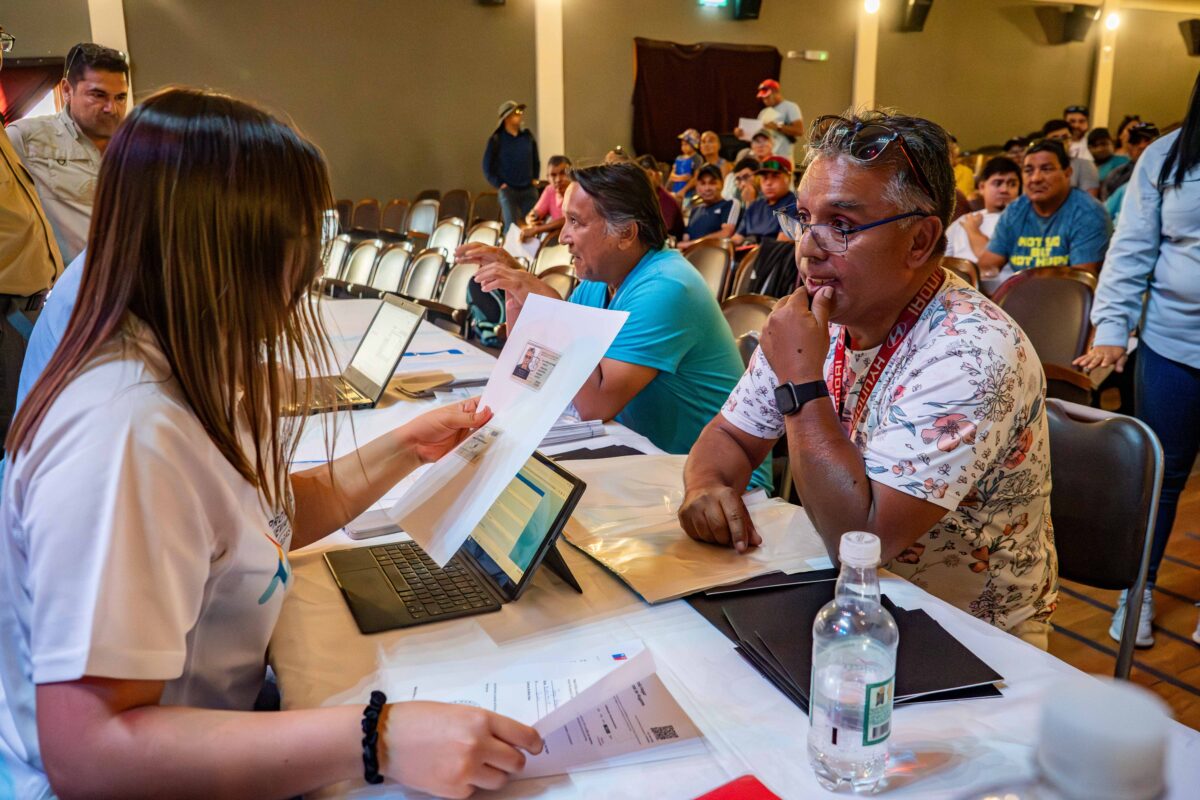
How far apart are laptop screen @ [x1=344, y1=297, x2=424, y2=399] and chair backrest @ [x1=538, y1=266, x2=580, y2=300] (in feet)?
2.86

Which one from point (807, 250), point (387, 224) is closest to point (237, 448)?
point (807, 250)

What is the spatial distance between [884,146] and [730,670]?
31.4 inches

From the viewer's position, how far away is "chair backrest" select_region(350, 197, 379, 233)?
965 cm

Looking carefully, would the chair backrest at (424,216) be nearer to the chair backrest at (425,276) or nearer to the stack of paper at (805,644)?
the chair backrest at (425,276)

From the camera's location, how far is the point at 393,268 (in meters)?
5.43

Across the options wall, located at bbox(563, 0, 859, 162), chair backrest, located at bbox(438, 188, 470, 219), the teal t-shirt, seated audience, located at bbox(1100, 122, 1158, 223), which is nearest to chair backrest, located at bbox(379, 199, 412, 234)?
chair backrest, located at bbox(438, 188, 470, 219)

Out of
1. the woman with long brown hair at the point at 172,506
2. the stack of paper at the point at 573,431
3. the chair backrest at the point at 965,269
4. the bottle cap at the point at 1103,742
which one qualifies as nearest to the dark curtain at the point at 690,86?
the chair backrest at the point at 965,269

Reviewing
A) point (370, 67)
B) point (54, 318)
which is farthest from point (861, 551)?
point (370, 67)

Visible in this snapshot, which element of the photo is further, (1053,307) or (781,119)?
(781,119)

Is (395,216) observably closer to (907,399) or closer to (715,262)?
(715,262)

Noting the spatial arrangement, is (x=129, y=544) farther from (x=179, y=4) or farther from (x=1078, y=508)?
(x=179, y=4)

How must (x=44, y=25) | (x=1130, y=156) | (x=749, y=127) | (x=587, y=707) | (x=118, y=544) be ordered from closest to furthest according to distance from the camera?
(x=118, y=544), (x=587, y=707), (x=1130, y=156), (x=44, y=25), (x=749, y=127)

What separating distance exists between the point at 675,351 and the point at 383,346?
0.80m

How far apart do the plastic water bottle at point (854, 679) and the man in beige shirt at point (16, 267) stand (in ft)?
9.08
